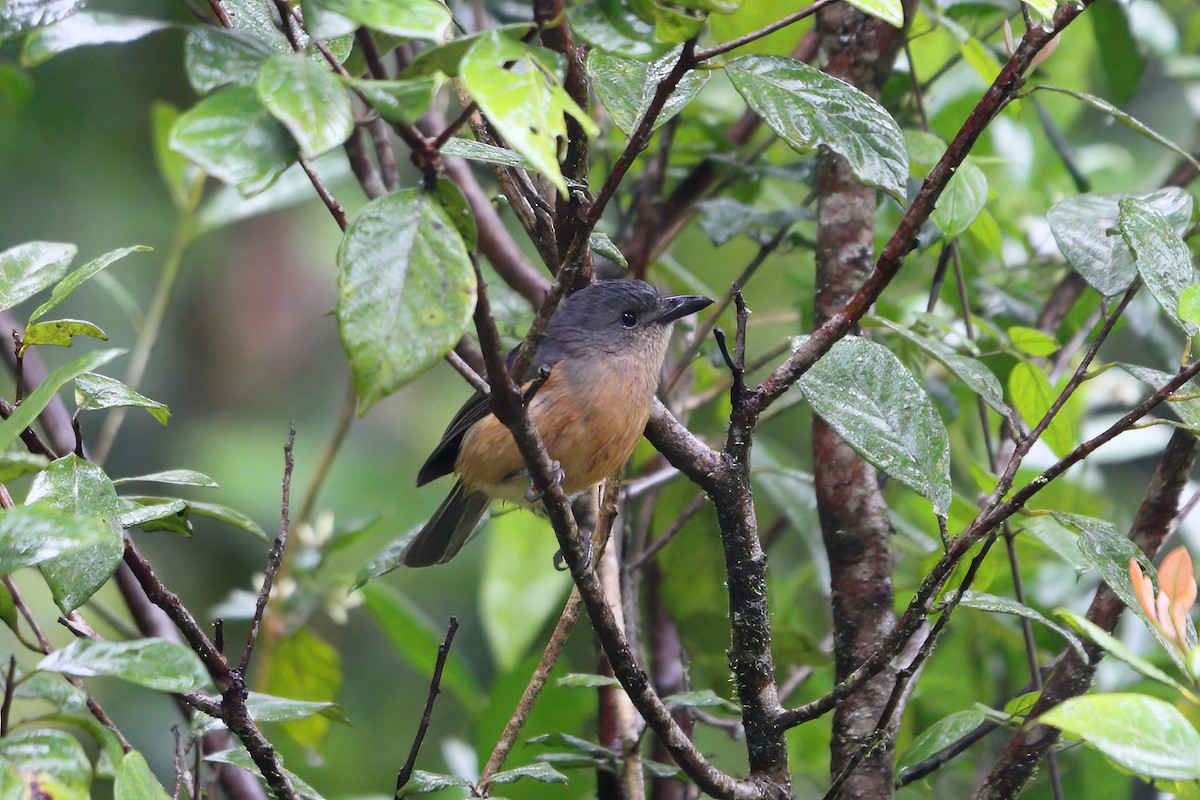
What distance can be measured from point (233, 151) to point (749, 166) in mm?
2202

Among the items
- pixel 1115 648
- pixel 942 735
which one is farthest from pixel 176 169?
pixel 1115 648

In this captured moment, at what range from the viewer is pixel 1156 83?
17.1 ft

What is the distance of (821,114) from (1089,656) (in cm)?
117

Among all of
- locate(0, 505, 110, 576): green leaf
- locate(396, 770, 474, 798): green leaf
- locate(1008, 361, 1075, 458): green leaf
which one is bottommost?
locate(396, 770, 474, 798): green leaf

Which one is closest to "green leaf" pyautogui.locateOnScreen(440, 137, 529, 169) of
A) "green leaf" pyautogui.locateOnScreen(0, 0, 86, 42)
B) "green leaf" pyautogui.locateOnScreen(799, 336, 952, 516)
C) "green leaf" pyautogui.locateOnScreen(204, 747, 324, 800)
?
"green leaf" pyautogui.locateOnScreen(0, 0, 86, 42)

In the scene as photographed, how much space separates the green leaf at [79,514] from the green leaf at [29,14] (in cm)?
60

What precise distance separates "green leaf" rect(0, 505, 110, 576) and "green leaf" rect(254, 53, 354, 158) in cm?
49

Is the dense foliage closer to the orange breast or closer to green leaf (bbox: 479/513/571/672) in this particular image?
green leaf (bbox: 479/513/571/672)

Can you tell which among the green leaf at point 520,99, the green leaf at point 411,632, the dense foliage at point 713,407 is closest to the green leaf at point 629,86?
the dense foliage at point 713,407

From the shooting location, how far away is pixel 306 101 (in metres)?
1.03

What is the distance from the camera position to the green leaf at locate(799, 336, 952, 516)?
181 centimetres

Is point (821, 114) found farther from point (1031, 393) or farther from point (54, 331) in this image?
point (54, 331)

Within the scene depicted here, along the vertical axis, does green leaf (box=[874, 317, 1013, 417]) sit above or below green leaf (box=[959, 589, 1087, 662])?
above

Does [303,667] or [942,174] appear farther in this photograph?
[303,667]
